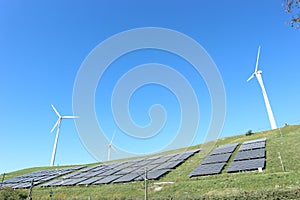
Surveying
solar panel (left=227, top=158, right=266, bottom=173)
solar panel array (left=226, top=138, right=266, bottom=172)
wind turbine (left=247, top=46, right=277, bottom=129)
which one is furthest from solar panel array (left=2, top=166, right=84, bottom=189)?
wind turbine (left=247, top=46, right=277, bottom=129)

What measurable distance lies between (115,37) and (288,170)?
2074 centimetres

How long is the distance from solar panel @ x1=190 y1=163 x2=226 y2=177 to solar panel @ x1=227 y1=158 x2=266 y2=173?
129 cm

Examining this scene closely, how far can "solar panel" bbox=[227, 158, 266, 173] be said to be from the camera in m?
23.5

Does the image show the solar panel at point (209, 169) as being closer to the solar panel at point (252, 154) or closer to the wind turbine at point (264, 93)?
the solar panel at point (252, 154)

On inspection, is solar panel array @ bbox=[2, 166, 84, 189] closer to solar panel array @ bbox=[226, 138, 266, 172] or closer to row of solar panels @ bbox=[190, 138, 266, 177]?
row of solar panels @ bbox=[190, 138, 266, 177]

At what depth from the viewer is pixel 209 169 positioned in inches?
1037

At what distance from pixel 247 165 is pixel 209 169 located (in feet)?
13.9

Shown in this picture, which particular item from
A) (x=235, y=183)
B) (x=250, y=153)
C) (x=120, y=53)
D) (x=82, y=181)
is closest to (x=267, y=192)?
(x=235, y=183)

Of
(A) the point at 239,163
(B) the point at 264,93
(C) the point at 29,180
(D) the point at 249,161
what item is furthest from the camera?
(B) the point at 264,93

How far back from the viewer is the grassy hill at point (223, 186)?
1689 centimetres

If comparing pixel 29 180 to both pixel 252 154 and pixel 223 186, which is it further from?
pixel 252 154

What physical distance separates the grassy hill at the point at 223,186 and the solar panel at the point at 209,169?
71 cm

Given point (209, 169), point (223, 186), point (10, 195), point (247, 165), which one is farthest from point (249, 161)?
point (10, 195)

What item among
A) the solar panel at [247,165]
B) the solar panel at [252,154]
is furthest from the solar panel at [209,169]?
the solar panel at [252,154]
